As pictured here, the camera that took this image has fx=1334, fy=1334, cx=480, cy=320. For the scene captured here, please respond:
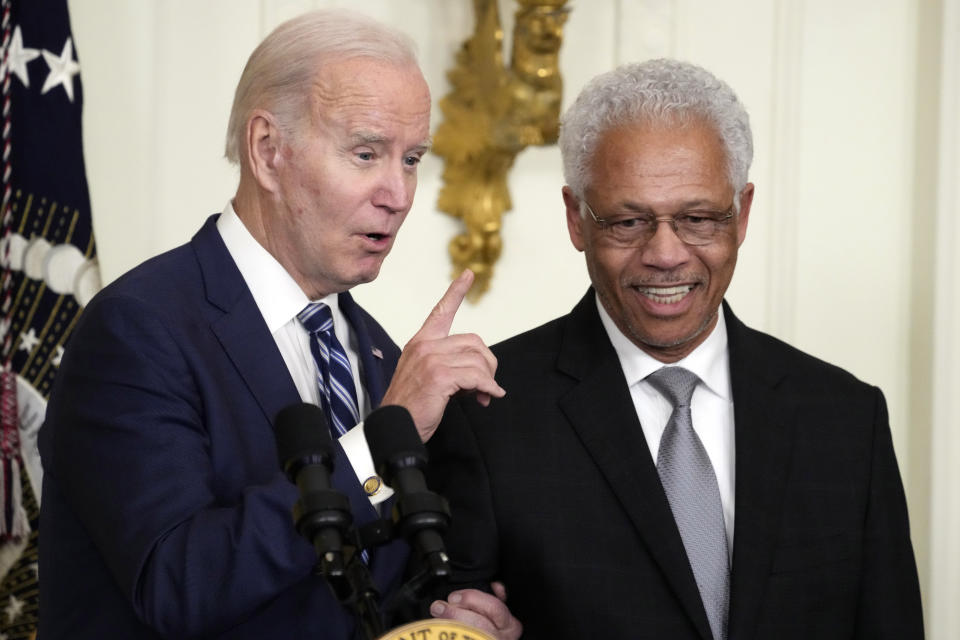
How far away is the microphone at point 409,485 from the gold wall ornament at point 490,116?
2020 millimetres

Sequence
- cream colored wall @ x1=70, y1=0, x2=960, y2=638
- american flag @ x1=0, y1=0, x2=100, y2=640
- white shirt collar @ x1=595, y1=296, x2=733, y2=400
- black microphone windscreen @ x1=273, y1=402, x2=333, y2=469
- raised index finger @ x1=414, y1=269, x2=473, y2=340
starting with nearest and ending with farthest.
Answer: black microphone windscreen @ x1=273, y1=402, x2=333, y2=469
raised index finger @ x1=414, y1=269, x2=473, y2=340
white shirt collar @ x1=595, y1=296, x2=733, y2=400
american flag @ x1=0, y1=0, x2=100, y2=640
cream colored wall @ x1=70, y1=0, x2=960, y2=638

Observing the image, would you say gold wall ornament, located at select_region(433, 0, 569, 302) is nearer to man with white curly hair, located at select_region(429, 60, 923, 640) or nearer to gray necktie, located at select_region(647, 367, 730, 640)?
man with white curly hair, located at select_region(429, 60, 923, 640)

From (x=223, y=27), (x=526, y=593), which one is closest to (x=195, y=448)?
(x=526, y=593)

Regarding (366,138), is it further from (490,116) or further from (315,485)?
(490,116)

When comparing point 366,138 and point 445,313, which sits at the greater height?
point 366,138

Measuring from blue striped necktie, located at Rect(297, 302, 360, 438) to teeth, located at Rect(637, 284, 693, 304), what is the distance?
0.52 meters

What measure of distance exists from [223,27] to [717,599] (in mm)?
2008

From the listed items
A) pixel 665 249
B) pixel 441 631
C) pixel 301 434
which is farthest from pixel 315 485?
pixel 665 249

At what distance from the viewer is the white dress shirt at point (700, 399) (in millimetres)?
2256

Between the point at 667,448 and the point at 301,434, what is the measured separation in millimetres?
932

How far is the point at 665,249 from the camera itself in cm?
219

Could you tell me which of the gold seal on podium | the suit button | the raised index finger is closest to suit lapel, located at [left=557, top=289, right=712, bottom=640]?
the raised index finger

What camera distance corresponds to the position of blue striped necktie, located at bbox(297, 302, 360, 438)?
84.1 inches

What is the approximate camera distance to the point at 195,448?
188 cm
